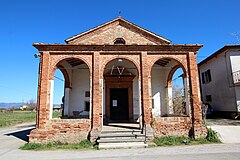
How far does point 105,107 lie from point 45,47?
5729 mm

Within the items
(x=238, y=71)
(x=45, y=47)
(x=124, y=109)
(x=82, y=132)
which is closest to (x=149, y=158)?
(x=82, y=132)

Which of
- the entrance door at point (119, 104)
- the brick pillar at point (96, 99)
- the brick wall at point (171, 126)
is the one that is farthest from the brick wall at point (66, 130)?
the entrance door at point (119, 104)

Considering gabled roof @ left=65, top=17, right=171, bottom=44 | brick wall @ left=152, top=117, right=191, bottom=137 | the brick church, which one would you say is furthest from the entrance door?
gabled roof @ left=65, top=17, right=171, bottom=44

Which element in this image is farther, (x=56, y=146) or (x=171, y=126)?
(x=171, y=126)

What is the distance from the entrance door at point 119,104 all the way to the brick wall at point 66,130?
3797 millimetres

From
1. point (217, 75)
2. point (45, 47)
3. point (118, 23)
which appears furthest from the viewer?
point (217, 75)

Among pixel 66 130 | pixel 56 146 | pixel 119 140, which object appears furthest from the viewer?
pixel 66 130

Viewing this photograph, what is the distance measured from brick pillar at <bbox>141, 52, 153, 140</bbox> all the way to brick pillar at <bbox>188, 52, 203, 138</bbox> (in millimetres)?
2363

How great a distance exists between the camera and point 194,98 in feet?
29.1

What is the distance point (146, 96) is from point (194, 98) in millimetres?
2660

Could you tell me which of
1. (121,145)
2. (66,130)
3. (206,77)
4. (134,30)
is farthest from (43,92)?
(206,77)

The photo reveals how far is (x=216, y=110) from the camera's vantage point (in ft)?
56.2

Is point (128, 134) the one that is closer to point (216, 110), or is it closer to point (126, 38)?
point (126, 38)

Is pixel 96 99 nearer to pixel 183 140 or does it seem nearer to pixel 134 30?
pixel 183 140
